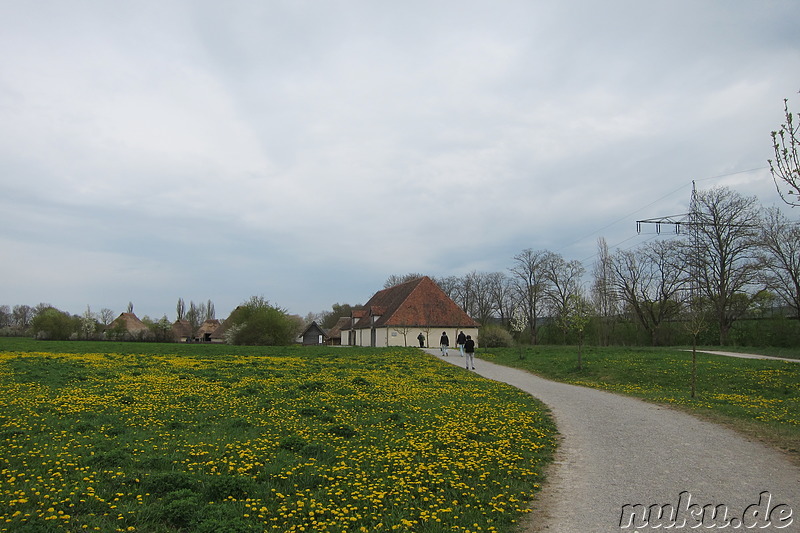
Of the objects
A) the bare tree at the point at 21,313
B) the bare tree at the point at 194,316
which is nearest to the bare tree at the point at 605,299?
the bare tree at the point at 194,316

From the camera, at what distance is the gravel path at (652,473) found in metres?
6.48

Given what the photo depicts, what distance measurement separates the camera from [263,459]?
8.48 metres

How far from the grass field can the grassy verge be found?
460 cm

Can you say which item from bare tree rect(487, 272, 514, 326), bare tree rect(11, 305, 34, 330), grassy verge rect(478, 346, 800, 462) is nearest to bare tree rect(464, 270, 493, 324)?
bare tree rect(487, 272, 514, 326)

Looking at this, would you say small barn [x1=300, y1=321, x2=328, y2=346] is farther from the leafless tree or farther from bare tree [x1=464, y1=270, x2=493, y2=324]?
the leafless tree

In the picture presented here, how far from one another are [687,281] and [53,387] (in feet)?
178

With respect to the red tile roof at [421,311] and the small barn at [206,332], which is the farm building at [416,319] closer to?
the red tile roof at [421,311]

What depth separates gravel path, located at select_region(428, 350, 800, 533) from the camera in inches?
255

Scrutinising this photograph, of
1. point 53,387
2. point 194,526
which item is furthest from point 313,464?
point 53,387

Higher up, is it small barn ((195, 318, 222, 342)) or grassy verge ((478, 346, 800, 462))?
small barn ((195, 318, 222, 342))

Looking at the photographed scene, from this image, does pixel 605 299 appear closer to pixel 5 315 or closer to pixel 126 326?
pixel 126 326

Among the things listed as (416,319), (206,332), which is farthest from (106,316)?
(416,319)

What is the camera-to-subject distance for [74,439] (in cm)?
932

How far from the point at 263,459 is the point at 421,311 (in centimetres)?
5033
